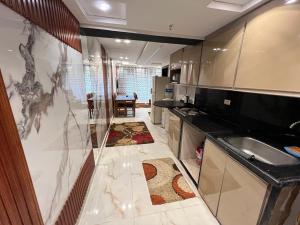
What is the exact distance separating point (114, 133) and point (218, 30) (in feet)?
10.6

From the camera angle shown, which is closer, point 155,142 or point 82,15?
point 82,15

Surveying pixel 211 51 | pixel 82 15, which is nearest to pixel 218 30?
pixel 211 51

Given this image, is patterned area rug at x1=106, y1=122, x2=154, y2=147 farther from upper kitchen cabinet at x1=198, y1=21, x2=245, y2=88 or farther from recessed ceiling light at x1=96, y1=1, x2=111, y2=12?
recessed ceiling light at x1=96, y1=1, x2=111, y2=12

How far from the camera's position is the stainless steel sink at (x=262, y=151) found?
46.1 inches

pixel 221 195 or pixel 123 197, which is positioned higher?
pixel 221 195

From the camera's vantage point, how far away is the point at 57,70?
3.66 feet

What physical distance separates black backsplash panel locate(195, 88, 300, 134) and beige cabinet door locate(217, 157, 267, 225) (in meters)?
0.66

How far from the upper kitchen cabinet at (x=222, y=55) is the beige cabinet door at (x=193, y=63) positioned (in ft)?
0.51

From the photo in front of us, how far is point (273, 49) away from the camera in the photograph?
1.07m

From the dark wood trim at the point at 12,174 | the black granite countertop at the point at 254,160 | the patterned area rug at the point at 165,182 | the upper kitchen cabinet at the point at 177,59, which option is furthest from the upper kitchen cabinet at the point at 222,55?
the dark wood trim at the point at 12,174

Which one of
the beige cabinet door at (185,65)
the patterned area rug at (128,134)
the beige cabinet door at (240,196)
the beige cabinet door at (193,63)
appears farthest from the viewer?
the patterned area rug at (128,134)

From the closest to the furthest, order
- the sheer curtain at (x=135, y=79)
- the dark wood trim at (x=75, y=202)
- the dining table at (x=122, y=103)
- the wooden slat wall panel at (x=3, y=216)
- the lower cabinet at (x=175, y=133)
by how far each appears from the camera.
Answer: the wooden slat wall panel at (x=3, y=216) → the dark wood trim at (x=75, y=202) → the lower cabinet at (x=175, y=133) → the dining table at (x=122, y=103) → the sheer curtain at (x=135, y=79)

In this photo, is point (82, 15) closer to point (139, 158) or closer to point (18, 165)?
point (18, 165)

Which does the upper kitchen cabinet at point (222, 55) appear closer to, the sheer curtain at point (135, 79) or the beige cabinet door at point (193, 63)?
the beige cabinet door at point (193, 63)
